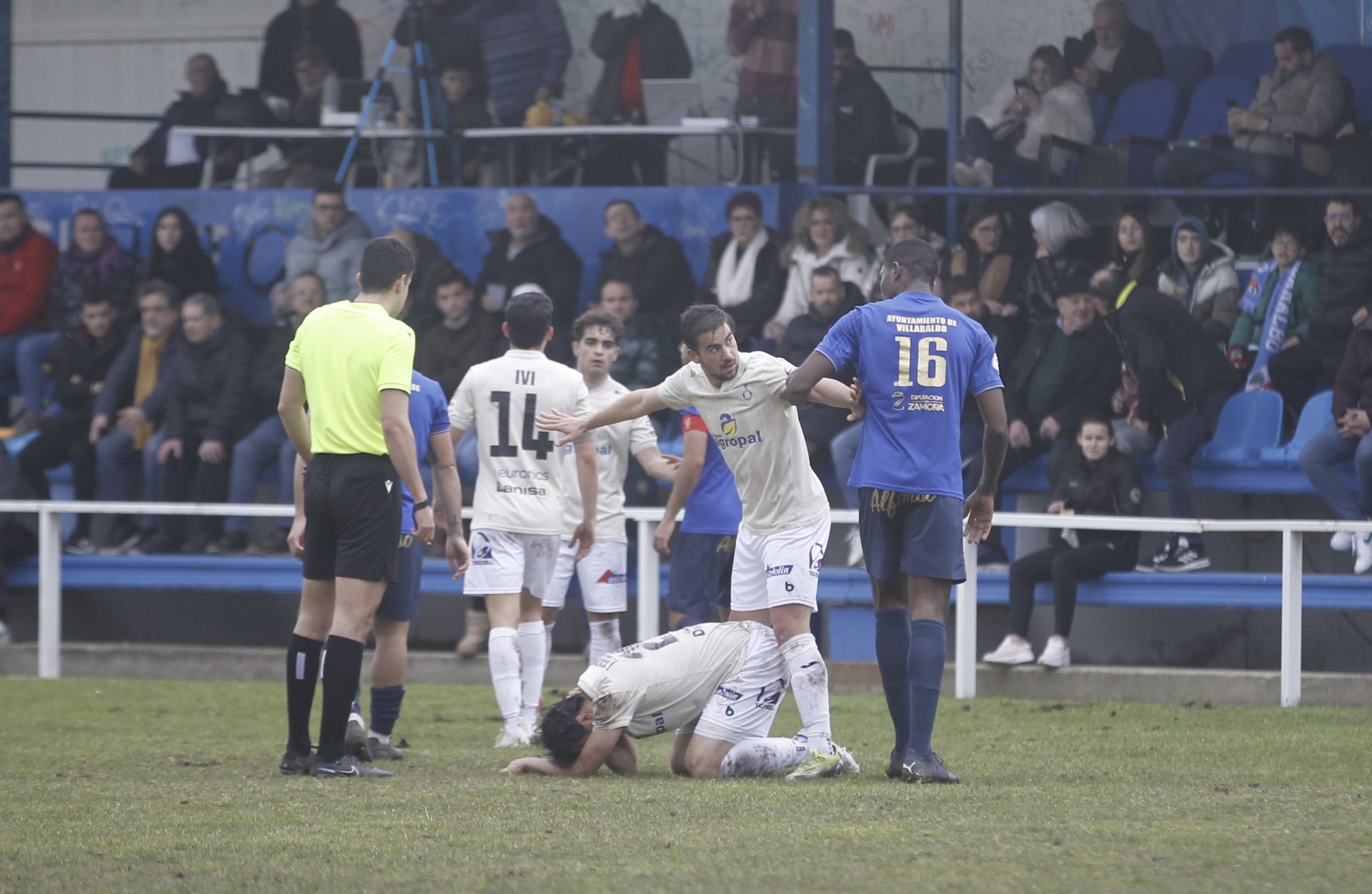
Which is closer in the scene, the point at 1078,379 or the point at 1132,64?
the point at 1078,379

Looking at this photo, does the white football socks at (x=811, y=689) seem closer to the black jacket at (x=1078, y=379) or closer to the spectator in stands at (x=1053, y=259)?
the black jacket at (x=1078, y=379)

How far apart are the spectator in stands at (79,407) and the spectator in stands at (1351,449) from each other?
314 inches

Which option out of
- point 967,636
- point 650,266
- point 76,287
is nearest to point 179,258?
point 76,287

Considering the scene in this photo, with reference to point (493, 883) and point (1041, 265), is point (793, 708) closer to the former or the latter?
point (1041, 265)

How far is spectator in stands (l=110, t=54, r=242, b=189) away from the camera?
1473 cm

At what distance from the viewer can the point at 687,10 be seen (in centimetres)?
1428

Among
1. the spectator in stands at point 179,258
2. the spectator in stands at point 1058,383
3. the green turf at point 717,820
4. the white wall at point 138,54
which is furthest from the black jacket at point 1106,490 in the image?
the spectator in stands at point 179,258

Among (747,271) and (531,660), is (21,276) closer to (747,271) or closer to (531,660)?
(747,271)

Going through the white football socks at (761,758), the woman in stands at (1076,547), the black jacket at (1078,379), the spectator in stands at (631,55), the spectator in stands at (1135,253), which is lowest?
the white football socks at (761,758)

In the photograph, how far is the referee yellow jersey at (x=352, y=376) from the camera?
21.3 feet

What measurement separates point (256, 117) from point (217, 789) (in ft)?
31.0

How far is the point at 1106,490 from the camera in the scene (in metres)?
10.3

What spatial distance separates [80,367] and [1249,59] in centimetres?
834

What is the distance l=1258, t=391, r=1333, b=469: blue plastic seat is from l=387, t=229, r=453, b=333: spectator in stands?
221 inches
